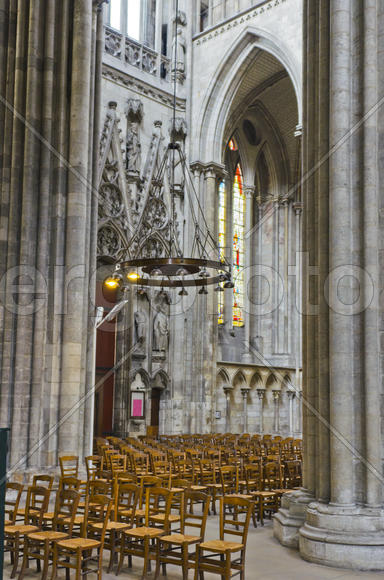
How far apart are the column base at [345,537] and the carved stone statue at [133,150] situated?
60.0ft

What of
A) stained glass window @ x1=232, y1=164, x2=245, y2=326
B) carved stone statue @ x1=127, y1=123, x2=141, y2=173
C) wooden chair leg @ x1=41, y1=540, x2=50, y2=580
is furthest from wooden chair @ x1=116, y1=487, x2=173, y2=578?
stained glass window @ x1=232, y1=164, x2=245, y2=326

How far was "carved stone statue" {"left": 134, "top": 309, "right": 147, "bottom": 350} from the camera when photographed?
24141 millimetres

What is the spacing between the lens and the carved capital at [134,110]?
2491 cm

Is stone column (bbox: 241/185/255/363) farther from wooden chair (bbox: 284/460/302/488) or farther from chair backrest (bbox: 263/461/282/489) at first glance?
chair backrest (bbox: 263/461/282/489)

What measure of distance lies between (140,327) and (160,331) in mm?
1010

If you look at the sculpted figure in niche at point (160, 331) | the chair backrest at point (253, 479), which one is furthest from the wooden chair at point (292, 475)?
the sculpted figure in niche at point (160, 331)

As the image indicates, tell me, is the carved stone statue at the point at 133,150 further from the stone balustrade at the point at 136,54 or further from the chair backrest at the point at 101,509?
the chair backrest at the point at 101,509

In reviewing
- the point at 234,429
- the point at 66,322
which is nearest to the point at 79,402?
the point at 66,322

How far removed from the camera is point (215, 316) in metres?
26.3

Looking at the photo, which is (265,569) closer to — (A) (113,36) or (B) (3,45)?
(B) (3,45)

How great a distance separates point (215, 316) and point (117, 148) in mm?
7222

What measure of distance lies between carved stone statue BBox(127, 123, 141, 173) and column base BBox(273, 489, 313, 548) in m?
17.5

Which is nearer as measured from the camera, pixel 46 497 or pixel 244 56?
pixel 46 497

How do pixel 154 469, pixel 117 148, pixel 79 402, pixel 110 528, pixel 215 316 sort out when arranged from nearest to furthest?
pixel 110 528 → pixel 154 469 → pixel 79 402 → pixel 117 148 → pixel 215 316
